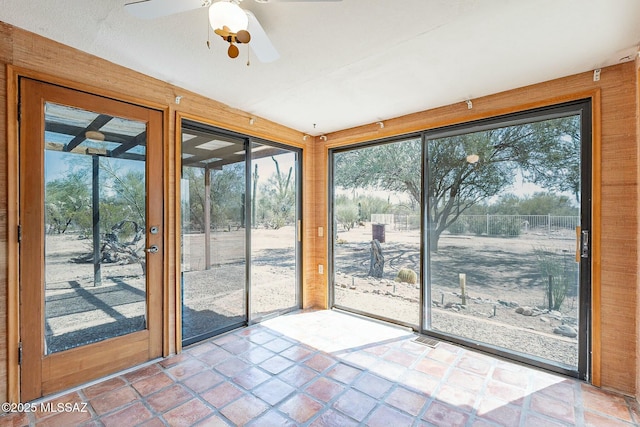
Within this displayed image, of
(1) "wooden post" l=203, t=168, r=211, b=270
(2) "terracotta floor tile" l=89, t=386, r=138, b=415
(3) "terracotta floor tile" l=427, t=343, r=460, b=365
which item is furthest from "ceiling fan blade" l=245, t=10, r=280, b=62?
(3) "terracotta floor tile" l=427, t=343, r=460, b=365

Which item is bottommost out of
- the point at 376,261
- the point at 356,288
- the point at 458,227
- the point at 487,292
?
the point at 356,288

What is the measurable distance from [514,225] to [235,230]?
2699mm

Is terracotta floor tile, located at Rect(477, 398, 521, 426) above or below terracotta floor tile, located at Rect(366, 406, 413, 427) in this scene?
below

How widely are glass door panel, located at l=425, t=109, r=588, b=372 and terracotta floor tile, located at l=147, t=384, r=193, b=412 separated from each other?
2.33 m

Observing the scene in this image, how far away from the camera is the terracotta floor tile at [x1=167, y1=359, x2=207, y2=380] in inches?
90.4

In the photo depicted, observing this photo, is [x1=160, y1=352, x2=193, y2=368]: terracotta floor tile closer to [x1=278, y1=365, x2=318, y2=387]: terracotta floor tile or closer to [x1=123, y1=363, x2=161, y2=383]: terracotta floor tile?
[x1=123, y1=363, x2=161, y2=383]: terracotta floor tile

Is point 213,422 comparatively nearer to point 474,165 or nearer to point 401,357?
point 401,357

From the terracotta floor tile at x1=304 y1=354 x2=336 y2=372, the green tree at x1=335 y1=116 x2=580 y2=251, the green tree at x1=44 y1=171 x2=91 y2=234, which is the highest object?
the green tree at x1=335 y1=116 x2=580 y2=251

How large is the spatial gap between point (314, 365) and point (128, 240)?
6.07 ft

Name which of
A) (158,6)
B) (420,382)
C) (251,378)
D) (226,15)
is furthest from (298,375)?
(158,6)

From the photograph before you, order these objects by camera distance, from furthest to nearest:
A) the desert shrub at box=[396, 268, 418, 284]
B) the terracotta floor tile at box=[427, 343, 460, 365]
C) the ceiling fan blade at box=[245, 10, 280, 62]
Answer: the desert shrub at box=[396, 268, 418, 284] < the terracotta floor tile at box=[427, 343, 460, 365] < the ceiling fan blade at box=[245, 10, 280, 62]

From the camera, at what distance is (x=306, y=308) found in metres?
3.94

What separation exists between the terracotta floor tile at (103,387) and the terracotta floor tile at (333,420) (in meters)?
1.48

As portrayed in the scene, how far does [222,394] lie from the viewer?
2078 mm
